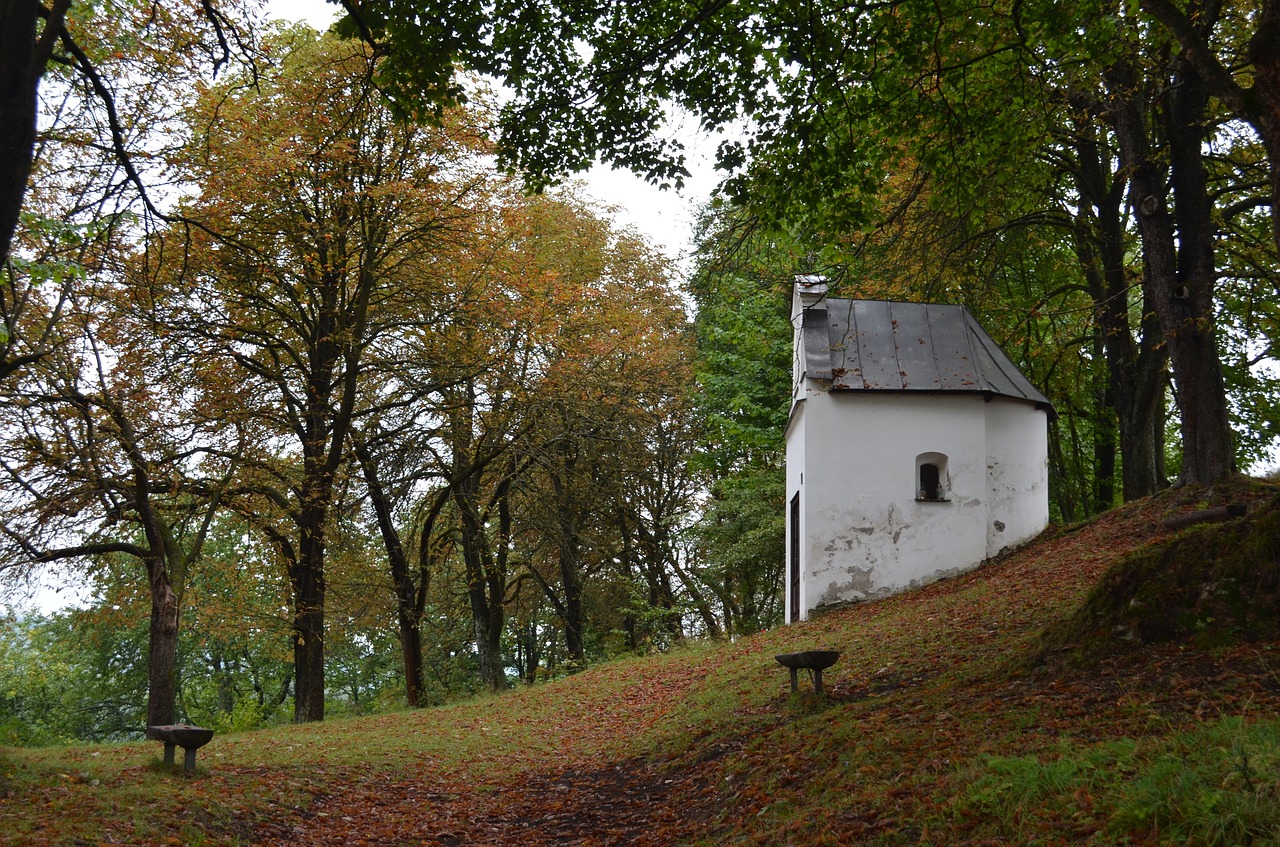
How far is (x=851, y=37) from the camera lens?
8438 mm

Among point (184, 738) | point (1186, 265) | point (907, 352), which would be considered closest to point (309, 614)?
point (184, 738)

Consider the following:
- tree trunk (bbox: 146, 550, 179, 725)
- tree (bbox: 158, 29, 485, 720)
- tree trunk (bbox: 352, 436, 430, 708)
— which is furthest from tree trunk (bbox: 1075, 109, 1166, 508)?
tree trunk (bbox: 146, 550, 179, 725)

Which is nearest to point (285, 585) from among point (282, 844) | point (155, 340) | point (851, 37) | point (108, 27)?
point (155, 340)

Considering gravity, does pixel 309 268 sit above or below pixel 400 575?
above

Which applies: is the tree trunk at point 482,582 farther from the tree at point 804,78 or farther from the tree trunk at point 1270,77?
the tree trunk at point 1270,77

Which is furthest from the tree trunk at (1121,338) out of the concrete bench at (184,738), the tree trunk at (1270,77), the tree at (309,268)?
the concrete bench at (184,738)

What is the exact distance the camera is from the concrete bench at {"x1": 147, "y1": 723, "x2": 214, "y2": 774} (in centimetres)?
823

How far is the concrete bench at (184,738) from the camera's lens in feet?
27.0

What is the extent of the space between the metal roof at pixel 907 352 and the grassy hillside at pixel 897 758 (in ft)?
18.0

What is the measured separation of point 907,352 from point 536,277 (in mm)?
7591

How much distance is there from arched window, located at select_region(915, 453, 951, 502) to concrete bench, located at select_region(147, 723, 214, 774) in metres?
13.1

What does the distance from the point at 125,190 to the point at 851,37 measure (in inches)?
246

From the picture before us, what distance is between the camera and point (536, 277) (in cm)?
1867

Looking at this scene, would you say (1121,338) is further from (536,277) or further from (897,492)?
(536,277)
